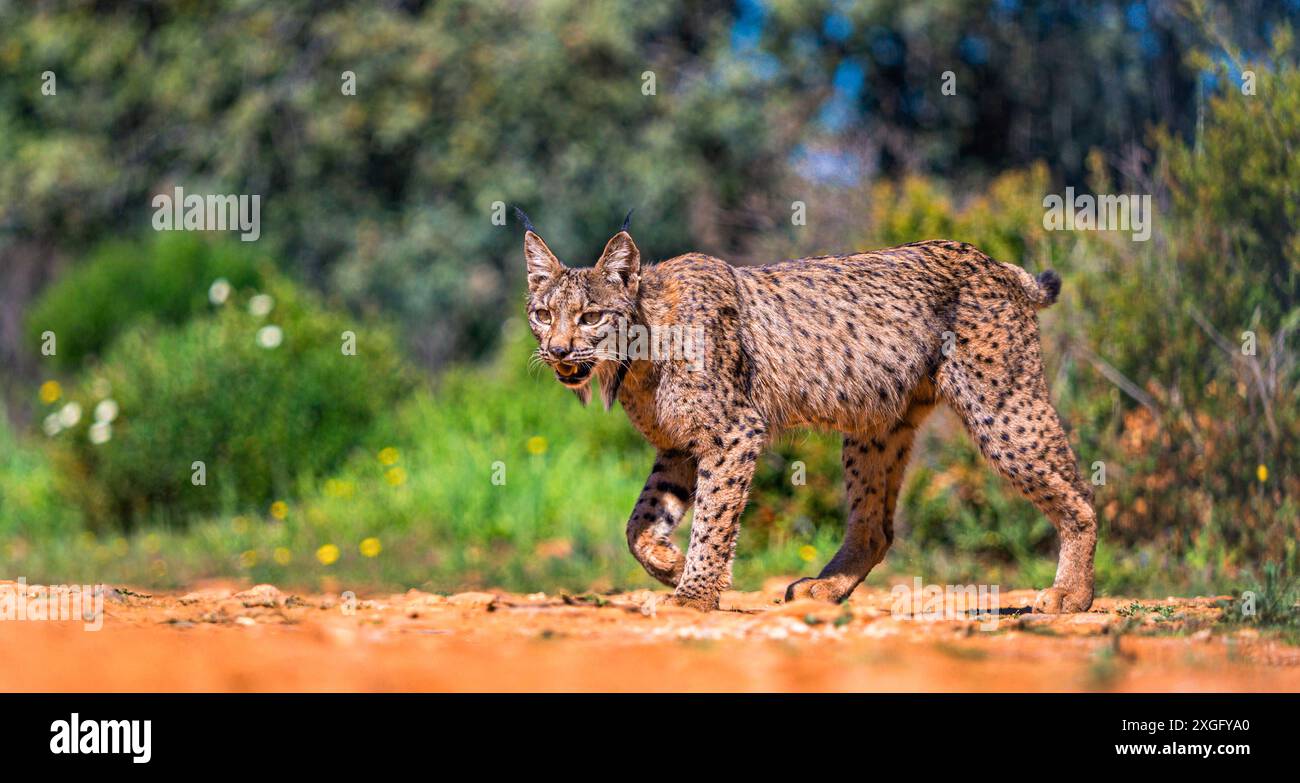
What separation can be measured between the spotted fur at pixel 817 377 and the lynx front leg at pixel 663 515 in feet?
0.03

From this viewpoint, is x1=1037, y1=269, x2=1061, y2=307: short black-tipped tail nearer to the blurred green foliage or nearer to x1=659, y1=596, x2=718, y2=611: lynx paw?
the blurred green foliage

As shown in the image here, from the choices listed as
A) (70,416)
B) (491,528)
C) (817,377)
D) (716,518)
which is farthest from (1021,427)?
(70,416)

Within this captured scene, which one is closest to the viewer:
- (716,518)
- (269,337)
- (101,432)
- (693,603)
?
(693,603)

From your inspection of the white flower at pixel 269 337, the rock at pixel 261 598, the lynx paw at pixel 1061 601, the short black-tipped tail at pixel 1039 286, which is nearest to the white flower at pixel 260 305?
the white flower at pixel 269 337

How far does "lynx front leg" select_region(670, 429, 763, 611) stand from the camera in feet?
22.0

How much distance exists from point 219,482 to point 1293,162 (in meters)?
8.67

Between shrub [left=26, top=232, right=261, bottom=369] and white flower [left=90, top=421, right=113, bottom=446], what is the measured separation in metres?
3.46

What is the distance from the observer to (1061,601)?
706 cm

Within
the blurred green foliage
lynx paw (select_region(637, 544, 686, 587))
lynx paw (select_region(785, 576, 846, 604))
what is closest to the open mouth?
lynx paw (select_region(637, 544, 686, 587))

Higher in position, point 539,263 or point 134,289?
point 134,289

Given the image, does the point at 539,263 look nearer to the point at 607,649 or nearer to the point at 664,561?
the point at 664,561

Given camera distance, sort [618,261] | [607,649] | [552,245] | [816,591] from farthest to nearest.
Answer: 1. [552,245]
2. [816,591]
3. [618,261]
4. [607,649]

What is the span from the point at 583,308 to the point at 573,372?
31 cm

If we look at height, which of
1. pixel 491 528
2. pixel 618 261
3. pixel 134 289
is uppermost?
pixel 134 289
